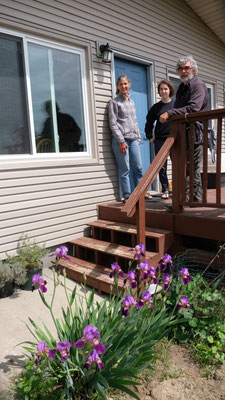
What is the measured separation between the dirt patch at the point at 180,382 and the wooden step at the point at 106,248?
1157 mm

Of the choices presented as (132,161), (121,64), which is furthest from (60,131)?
(121,64)

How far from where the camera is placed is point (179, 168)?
3.38 metres

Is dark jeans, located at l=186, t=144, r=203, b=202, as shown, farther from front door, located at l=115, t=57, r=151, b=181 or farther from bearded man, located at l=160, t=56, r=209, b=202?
front door, located at l=115, t=57, r=151, b=181

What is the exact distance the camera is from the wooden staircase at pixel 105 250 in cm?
329

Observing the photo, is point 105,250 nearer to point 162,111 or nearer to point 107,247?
point 107,247

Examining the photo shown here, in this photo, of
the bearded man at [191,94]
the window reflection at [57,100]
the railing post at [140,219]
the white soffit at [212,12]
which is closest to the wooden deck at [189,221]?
the railing post at [140,219]

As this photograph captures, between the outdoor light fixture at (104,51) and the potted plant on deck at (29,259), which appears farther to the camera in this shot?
the outdoor light fixture at (104,51)

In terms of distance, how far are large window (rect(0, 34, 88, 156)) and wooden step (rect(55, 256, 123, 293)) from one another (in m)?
1.42

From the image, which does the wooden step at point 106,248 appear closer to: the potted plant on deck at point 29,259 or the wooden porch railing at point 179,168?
the wooden porch railing at point 179,168

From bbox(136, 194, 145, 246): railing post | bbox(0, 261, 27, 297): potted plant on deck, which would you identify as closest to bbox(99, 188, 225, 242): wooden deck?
bbox(136, 194, 145, 246): railing post

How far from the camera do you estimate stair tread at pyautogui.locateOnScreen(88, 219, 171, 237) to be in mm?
3480

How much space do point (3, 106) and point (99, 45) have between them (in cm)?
179

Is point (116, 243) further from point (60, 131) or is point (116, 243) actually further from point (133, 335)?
point (133, 335)

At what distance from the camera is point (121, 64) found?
498 cm
